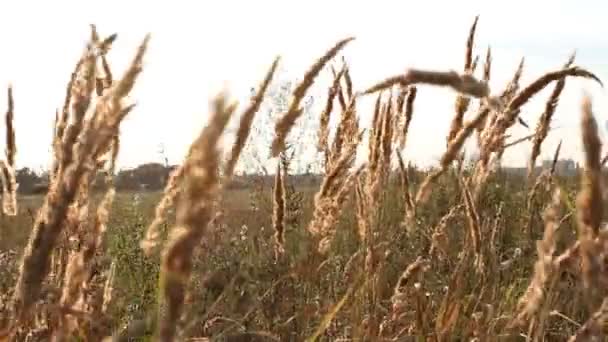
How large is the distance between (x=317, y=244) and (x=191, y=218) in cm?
177

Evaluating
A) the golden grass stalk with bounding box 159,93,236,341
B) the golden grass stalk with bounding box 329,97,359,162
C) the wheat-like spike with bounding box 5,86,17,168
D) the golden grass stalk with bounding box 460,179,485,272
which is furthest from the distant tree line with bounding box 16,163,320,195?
the golden grass stalk with bounding box 159,93,236,341

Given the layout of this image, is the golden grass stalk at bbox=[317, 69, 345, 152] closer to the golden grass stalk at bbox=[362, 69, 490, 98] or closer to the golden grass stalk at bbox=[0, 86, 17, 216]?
the golden grass stalk at bbox=[0, 86, 17, 216]

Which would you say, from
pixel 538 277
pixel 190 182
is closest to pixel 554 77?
pixel 538 277

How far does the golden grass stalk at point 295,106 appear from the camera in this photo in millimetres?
1249

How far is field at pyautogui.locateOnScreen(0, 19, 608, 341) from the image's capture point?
754 mm

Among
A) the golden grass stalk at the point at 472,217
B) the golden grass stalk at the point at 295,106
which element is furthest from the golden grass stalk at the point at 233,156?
the golden grass stalk at the point at 472,217

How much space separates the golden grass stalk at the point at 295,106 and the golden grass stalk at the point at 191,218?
0.64 m

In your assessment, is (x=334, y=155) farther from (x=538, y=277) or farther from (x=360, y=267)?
(x=538, y=277)

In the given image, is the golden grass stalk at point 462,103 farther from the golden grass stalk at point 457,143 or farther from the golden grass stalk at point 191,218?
the golden grass stalk at point 191,218

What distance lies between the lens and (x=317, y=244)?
7.69 feet

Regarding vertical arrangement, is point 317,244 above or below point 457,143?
below

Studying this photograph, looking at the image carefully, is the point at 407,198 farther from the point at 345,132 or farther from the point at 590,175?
the point at 590,175

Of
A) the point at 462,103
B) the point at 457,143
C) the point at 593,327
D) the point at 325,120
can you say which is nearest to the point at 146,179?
the point at 325,120

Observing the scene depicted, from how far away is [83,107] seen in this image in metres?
0.83
